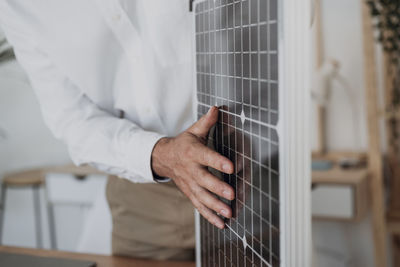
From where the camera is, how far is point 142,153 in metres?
0.88

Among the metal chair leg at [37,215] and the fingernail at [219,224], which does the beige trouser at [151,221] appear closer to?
the fingernail at [219,224]

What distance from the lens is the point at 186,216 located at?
117 centimetres

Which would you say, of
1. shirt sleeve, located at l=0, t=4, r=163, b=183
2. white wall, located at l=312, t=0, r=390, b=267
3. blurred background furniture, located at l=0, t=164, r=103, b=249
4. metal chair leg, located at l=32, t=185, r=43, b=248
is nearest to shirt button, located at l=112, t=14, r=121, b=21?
shirt sleeve, located at l=0, t=4, r=163, b=183

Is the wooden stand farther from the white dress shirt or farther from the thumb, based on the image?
the thumb

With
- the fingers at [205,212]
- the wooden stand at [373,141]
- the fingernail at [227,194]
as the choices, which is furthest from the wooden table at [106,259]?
the wooden stand at [373,141]

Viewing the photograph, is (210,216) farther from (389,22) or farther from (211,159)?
(389,22)

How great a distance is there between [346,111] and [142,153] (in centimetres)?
203

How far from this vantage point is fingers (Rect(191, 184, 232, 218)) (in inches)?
24.7

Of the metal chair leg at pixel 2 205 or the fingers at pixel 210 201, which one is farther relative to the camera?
the metal chair leg at pixel 2 205

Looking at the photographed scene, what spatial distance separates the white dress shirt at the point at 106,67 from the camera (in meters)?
1.03

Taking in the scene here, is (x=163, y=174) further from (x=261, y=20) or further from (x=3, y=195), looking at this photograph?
(x=3, y=195)

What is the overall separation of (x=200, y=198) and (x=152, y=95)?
42 centimetres

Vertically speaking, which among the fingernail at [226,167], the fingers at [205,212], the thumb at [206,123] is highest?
the thumb at [206,123]

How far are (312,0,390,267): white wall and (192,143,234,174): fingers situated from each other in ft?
7.15
